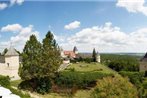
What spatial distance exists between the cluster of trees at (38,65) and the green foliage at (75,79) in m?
2.06

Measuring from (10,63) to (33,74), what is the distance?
13977 mm

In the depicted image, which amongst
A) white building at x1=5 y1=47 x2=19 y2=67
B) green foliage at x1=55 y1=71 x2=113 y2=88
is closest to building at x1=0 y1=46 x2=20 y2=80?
white building at x1=5 y1=47 x2=19 y2=67

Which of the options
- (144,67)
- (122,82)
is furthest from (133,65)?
(122,82)

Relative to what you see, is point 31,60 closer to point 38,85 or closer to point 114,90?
point 38,85

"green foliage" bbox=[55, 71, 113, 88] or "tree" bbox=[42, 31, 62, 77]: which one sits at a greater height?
"tree" bbox=[42, 31, 62, 77]

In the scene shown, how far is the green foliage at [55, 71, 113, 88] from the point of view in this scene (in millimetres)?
→ 49031

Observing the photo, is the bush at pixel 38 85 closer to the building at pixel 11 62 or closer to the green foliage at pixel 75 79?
the green foliage at pixel 75 79

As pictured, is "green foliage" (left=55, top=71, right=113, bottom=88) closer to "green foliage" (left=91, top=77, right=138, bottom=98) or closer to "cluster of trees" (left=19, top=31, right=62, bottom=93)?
"cluster of trees" (left=19, top=31, right=62, bottom=93)

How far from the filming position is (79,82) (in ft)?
163

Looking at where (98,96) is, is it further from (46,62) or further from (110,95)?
(46,62)

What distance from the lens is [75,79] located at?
49594 mm

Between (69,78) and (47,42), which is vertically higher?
(47,42)

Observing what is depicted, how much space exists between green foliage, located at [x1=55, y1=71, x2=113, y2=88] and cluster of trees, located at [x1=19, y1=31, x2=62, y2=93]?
2.06 meters

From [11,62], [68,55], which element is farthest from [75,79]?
[68,55]
